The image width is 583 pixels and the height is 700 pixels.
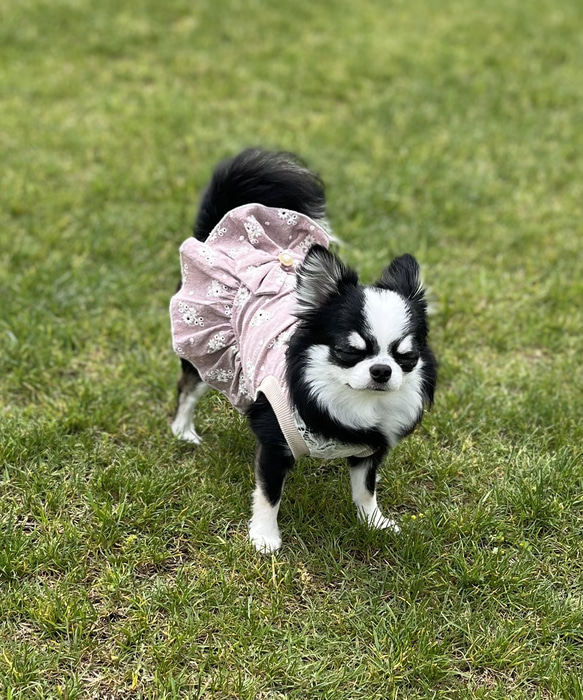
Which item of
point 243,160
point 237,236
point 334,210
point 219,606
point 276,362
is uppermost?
point 243,160

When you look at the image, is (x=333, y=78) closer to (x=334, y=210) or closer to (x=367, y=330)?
(x=334, y=210)

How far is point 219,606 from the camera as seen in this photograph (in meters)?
2.54

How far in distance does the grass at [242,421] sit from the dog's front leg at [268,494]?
0.22 ft

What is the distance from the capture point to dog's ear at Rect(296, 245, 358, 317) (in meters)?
2.37

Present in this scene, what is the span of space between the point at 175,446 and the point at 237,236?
90 centimetres

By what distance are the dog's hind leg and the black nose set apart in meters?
1.03

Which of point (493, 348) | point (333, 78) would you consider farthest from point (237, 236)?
point (333, 78)

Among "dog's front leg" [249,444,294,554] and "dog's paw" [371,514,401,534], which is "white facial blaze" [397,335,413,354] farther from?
"dog's paw" [371,514,401,534]

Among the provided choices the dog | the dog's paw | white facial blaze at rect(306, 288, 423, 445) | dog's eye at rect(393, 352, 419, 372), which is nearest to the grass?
the dog's paw

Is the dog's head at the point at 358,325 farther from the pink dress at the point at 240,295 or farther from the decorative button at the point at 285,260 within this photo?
the decorative button at the point at 285,260

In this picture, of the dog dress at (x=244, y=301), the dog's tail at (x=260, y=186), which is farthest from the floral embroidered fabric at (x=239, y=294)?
the dog's tail at (x=260, y=186)

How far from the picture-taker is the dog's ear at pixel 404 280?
2439 mm

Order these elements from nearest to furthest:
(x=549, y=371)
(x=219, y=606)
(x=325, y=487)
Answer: (x=219, y=606), (x=325, y=487), (x=549, y=371)

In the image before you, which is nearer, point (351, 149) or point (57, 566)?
point (57, 566)
